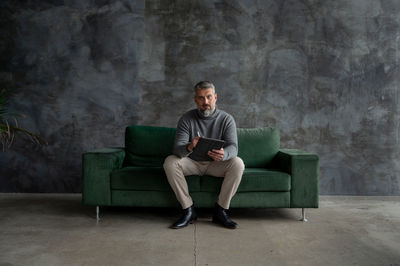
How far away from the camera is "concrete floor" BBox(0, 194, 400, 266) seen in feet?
6.87

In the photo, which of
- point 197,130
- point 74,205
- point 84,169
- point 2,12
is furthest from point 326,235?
point 2,12

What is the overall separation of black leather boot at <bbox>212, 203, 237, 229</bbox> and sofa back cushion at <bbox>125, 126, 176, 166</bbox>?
921 millimetres

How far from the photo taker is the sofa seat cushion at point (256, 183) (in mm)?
2961

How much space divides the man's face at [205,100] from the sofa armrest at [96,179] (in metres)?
0.97

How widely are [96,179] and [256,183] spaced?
4.66 feet

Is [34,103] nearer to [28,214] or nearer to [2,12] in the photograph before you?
[2,12]

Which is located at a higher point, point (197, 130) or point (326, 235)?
point (197, 130)

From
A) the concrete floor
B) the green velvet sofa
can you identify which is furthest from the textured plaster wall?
the green velvet sofa

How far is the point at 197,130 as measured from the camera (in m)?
3.07

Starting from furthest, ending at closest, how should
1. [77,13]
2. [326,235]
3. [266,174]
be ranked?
1. [77,13]
2. [266,174]
3. [326,235]

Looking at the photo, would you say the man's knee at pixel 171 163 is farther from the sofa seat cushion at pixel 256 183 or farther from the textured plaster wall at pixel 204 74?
the textured plaster wall at pixel 204 74

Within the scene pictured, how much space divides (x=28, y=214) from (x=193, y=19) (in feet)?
9.07

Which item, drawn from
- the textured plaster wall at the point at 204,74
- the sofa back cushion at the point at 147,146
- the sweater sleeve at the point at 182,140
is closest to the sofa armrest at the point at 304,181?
the sweater sleeve at the point at 182,140

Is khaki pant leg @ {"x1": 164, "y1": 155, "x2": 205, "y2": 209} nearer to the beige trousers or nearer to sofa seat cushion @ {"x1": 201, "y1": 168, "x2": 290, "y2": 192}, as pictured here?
the beige trousers
